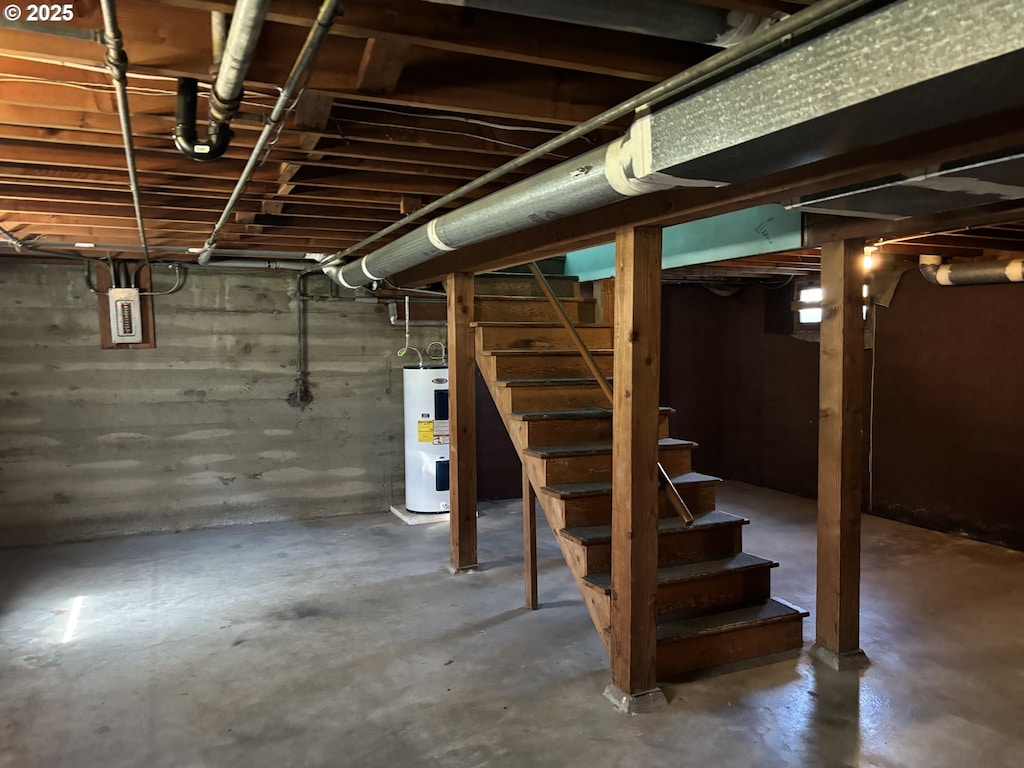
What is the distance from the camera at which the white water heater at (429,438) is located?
5.65 meters

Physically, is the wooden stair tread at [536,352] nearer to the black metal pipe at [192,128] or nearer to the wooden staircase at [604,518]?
the wooden staircase at [604,518]

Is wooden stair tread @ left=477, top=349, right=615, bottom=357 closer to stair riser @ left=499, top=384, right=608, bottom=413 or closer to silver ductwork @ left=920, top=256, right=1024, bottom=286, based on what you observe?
stair riser @ left=499, top=384, right=608, bottom=413

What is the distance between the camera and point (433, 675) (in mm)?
2963

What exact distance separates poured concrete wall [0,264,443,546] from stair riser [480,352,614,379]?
7.39 feet

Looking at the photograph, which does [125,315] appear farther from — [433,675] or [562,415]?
[433,675]

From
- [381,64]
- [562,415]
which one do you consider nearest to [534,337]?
[562,415]

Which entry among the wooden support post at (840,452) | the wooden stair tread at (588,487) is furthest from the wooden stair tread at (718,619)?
the wooden stair tread at (588,487)

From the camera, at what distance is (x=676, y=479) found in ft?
11.3

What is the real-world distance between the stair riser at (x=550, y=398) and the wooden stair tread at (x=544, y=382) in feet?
0.04

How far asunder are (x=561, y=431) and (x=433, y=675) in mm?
1289

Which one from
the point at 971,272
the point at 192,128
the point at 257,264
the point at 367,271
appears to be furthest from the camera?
the point at 257,264

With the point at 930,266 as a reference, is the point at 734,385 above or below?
below

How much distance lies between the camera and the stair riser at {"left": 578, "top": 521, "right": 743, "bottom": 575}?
303 cm

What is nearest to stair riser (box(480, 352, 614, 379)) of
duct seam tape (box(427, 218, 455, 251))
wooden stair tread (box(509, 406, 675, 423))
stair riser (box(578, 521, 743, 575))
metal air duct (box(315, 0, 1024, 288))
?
wooden stair tread (box(509, 406, 675, 423))
